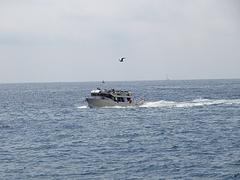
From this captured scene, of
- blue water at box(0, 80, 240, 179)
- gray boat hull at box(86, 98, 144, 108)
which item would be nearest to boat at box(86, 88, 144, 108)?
gray boat hull at box(86, 98, 144, 108)

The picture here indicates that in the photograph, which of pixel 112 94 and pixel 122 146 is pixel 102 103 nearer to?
pixel 112 94

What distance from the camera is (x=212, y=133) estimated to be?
5872 centimetres

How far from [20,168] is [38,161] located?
114 inches

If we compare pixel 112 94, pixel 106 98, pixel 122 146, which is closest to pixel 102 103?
pixel 106 98

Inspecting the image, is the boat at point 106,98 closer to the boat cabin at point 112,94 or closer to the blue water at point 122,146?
the boat cabin at point 112,94

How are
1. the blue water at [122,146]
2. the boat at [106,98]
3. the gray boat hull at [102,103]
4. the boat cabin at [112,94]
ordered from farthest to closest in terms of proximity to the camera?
the gray boat hull at [102,103], the boat at [106,98], the boat cabin at [112,94], the blue water at [122,146]

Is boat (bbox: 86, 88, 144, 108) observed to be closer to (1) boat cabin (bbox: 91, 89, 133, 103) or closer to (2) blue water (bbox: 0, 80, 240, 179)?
(1) boat cabin (bbox: 91, 89, 133, 103)

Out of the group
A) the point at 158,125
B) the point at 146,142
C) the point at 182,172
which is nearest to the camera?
the point at 182,172

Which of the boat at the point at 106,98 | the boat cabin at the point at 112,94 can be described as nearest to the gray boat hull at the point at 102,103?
the boat at the point at 106,98

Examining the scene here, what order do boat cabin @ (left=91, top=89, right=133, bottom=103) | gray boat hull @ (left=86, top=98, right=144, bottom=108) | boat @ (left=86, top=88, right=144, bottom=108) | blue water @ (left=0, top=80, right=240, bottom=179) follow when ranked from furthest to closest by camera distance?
1. gray boat hull @ (left=86, top=98, right=144, bottom=108)
2. boat @ (left=86, top=88, right=144, bottom=108)
3. boat cabin @ (left=91, top=89, right=133, bottom=103)
4. blue water @ (left=0, top=80, right=240, bottom=179)

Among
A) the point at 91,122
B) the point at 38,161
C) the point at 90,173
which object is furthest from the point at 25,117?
the point at 90,173

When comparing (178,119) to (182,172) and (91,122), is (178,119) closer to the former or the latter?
(91,122)

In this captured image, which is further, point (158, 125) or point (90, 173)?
point (158, 125)

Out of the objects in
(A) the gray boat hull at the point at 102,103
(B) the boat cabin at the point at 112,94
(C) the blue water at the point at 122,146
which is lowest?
(C) the blue water at the point at 122,146
